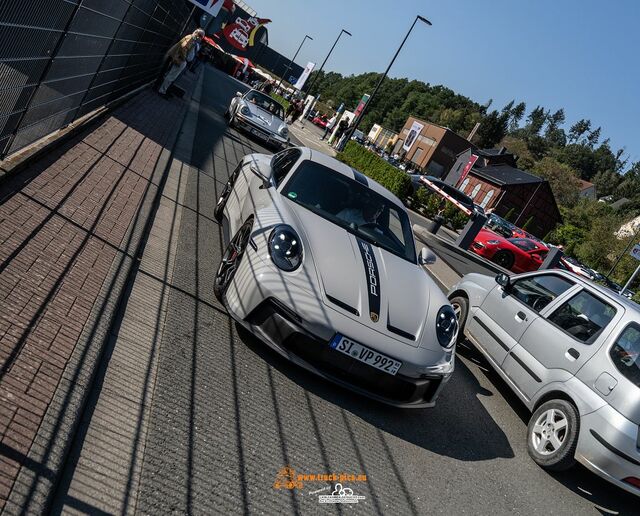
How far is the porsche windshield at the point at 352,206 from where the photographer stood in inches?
221

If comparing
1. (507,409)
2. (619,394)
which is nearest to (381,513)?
(619,394)

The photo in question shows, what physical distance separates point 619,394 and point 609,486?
1286 millimetres

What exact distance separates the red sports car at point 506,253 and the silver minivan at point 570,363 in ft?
43.7

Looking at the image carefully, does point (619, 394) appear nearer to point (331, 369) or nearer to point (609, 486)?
point (609, 486)

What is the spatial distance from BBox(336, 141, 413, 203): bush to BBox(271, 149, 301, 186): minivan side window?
55.3ft

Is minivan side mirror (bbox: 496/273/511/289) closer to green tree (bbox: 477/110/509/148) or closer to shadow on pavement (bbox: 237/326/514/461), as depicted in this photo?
shadow on pavement (bbox: 237/326/514/461)

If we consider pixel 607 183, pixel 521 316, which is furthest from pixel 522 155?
pixel 521 316

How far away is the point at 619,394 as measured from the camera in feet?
15.0

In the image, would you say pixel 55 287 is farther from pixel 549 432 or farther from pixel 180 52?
pixel 180 52

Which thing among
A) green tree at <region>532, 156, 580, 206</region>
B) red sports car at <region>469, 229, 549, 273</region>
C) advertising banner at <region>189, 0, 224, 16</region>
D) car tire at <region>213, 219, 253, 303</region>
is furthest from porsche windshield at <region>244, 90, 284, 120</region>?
green tree at <region>532, 156, 580, 206</region>

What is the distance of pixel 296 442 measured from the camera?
3713 millimetres

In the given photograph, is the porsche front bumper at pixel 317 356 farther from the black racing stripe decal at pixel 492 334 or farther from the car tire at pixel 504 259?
the car tire at pixel 504 259

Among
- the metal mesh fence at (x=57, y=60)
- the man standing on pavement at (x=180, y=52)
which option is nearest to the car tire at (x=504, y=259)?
the man standing on pavement at (x=180, y=52)

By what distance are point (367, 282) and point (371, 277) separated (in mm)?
102
